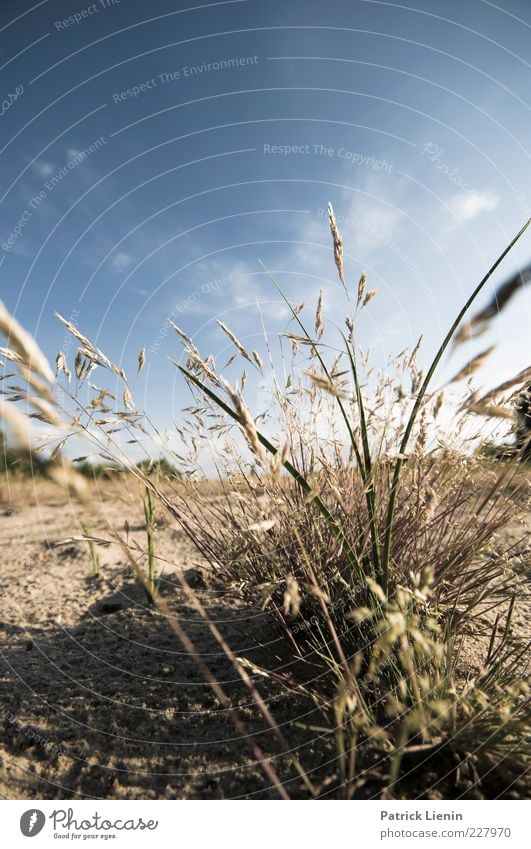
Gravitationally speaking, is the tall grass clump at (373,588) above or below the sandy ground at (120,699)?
above

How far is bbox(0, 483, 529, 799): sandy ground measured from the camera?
1233mm

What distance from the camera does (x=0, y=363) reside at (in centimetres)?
142

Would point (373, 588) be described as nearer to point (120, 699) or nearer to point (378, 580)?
point (378, 580)

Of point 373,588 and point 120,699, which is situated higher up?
point 373,588

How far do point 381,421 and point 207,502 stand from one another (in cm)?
86

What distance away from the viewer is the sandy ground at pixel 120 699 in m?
1.23

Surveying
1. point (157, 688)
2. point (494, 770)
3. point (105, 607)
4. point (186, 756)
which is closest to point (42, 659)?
point (105, 607)

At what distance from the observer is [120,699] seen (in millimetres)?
1593

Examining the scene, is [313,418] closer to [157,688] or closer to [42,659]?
[157,688]

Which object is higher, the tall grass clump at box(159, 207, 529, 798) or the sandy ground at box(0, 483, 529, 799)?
the tall grass clump at box(159, 207, 529, 798)

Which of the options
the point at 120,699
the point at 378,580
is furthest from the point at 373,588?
the point at 120,699

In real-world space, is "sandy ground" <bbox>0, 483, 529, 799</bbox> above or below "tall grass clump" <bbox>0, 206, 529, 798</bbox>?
below

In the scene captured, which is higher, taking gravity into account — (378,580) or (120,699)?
(378,580)

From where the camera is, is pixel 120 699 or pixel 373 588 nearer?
pixel 373 588
